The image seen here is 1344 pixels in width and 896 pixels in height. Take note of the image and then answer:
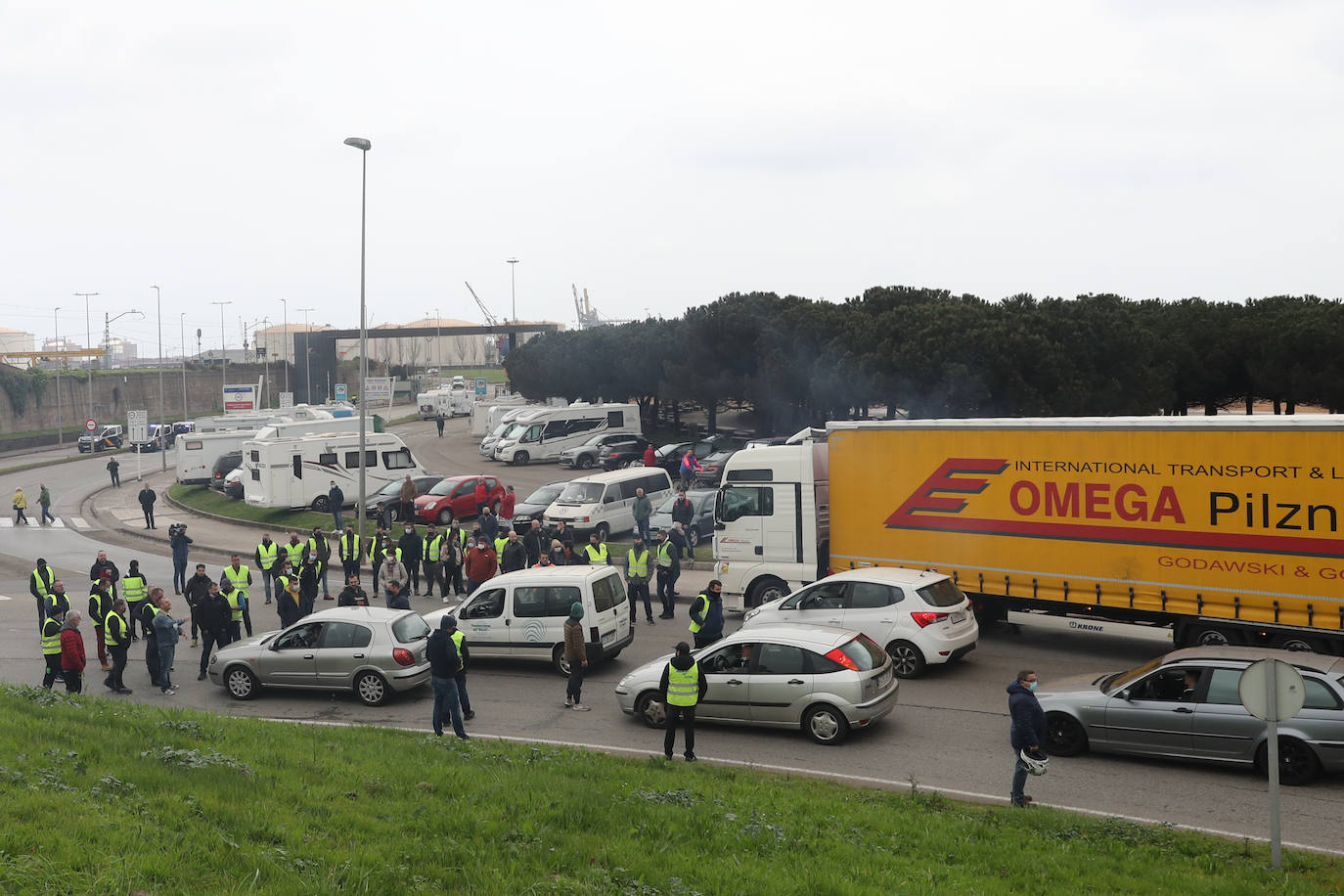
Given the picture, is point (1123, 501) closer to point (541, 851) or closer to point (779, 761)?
point (779, 761)

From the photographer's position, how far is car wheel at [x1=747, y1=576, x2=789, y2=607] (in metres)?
19.5

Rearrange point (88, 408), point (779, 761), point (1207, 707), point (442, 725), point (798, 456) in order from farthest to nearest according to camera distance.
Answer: point (88, 408)
point (798, 456)
point (442, 725)
point (779, 761)
point (1207, 707)

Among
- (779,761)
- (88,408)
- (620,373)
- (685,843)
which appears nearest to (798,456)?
(779,761)

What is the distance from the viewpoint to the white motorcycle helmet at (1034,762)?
9789 millimetres

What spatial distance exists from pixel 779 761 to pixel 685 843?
3.87m

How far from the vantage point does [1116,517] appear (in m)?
15.6

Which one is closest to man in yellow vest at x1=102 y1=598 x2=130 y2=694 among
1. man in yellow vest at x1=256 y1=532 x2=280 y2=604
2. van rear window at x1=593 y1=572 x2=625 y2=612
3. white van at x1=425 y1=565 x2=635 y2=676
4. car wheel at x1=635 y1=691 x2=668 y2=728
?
white van at x1=425 y1=565 x2=635 y2=676

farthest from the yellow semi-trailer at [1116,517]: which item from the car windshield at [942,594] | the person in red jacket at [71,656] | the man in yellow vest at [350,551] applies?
the person in red jacket at [71,656]

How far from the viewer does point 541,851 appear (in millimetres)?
7887

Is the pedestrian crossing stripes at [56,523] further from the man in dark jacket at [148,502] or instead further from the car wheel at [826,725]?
the car wheel at [826,725]

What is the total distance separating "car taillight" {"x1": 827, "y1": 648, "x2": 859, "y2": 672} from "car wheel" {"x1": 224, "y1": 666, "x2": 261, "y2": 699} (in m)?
8.29

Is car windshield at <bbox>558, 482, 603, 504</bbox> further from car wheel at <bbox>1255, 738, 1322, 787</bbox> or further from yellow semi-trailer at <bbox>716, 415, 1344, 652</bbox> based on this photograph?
car wheel at <bbox>1255, 738, 1322, 787</bbox>

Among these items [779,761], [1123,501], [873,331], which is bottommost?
[779,761]

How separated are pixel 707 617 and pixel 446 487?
19052 mm
